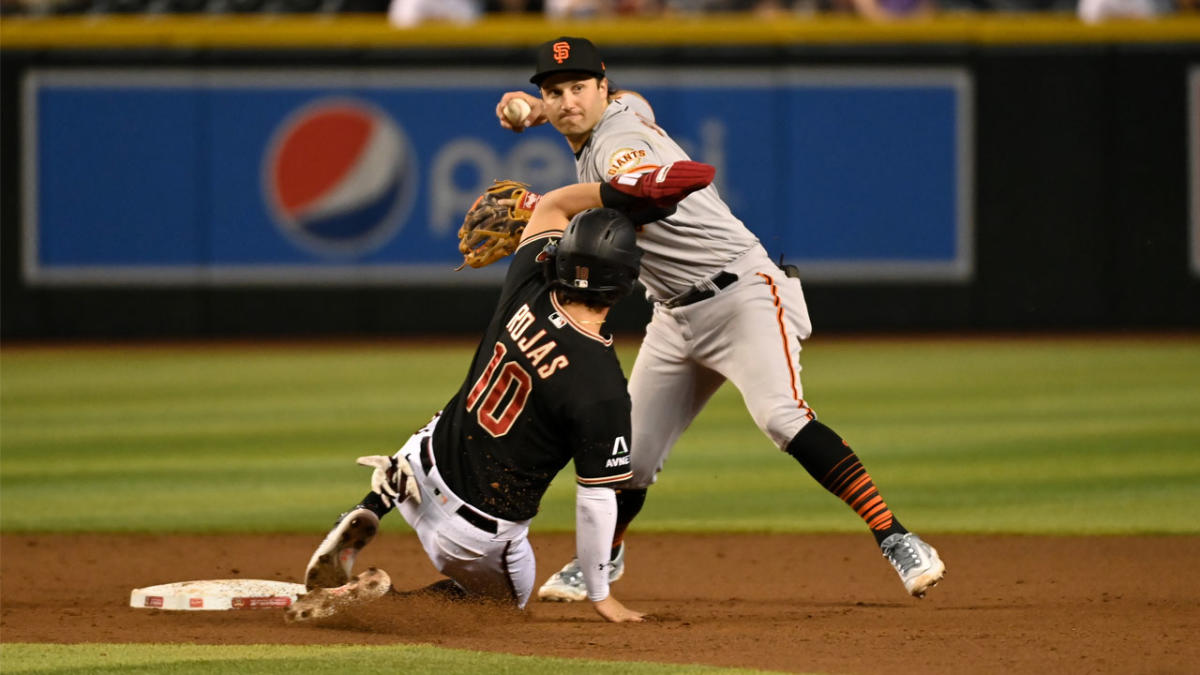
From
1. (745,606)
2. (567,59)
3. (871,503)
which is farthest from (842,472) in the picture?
(567,59)

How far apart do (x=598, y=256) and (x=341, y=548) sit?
1186 mm

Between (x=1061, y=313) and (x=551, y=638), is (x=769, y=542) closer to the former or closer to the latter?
(x=551, y=638)

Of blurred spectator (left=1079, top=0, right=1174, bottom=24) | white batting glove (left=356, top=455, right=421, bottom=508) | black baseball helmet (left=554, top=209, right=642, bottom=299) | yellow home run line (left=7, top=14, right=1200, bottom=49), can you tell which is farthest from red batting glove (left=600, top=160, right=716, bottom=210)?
blurred spectator (left=1079, top=0, right=1174, bottom=24)

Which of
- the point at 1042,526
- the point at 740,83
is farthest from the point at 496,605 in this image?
the point at 740,83

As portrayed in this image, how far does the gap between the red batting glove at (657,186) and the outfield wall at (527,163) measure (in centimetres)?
976

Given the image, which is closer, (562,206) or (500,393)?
(500,393)

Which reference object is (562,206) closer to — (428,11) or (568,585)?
(568,585)

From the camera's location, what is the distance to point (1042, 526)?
7328 mm

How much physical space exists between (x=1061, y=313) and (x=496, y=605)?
10.9m

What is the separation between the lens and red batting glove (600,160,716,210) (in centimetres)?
490

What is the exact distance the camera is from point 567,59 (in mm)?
5312

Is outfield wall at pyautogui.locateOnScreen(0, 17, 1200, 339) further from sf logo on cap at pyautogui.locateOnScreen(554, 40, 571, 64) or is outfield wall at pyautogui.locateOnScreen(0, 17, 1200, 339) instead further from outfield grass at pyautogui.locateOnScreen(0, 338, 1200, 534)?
sf logo on cap at pyautogui.locateOnScreen(554, 40, 571, 64)

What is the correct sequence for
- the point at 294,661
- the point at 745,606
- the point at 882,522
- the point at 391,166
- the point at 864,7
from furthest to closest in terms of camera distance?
the point at 864,7 → the point at 391,166 → the point at 745,606 → the point at 882,522 → the point at 294,661

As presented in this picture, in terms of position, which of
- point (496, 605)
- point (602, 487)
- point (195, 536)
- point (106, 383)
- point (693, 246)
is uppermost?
point (693, 246)
